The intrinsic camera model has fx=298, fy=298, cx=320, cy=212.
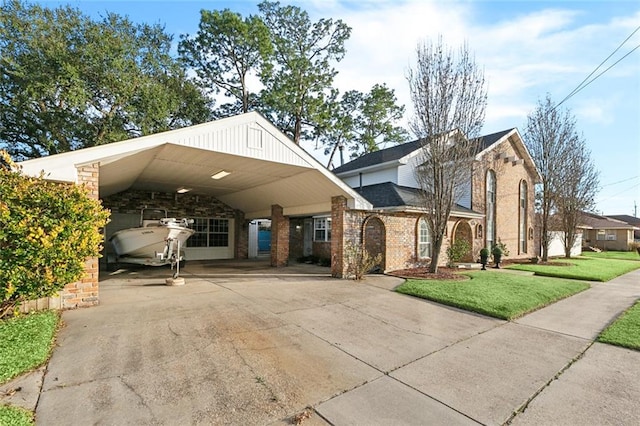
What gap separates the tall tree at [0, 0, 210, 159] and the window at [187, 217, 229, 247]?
6.50 m

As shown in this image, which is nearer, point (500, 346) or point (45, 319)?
point (500, 346)

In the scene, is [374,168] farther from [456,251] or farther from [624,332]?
[624,332]

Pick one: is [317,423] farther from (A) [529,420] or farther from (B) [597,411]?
(B) [597,411]

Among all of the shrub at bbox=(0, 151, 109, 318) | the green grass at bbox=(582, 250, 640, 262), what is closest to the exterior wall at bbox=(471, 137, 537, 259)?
the green grass at bbox=(582, 250, 640, 262)

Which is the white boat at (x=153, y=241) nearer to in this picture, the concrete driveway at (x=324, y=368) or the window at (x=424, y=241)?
A: the concrete driveway at (x=324, y=368)

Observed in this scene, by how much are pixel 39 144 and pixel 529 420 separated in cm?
2244

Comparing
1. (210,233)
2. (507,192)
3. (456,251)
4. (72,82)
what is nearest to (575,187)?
(507,192)

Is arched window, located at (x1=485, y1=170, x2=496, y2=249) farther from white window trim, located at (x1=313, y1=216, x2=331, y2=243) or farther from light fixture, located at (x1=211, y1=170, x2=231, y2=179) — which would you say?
light fixture, located at (x1=211, y1=170, x2=231, y2=179)

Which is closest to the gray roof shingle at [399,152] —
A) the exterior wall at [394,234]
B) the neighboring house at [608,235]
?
the exterior wall at [394,234]

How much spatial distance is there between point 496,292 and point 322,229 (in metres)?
9.85

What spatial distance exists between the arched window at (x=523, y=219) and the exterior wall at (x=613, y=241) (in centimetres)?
2087

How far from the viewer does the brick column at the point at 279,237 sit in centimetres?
1375

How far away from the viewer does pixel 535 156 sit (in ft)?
58.0

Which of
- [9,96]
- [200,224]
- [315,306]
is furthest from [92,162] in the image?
[9,96]
